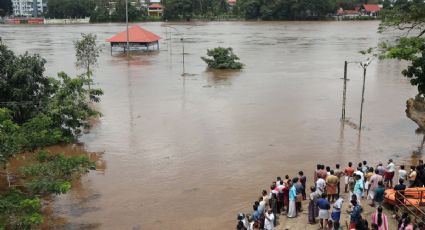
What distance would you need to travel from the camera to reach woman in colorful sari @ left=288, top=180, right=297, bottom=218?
39.5 ft

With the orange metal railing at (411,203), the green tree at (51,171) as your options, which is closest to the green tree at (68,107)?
the green tree at (51,171)

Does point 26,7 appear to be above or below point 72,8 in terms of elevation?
above

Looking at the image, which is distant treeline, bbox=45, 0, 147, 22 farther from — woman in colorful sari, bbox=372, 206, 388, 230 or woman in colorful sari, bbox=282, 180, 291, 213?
woman in colorful sari, bbox=372, 206, 388, 230

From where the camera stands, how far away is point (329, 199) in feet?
41.9

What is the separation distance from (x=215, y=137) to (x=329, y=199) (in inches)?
357

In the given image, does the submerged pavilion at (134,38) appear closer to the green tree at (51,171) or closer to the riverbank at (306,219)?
the green tree at (51,171)

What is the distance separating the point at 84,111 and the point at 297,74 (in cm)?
2167

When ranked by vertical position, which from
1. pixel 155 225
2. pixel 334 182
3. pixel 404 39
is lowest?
pixel 155 225

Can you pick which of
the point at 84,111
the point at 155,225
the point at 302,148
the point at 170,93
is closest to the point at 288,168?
the point at 302,148

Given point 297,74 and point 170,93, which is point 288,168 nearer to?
point 170,93

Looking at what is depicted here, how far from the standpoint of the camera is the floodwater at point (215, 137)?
48.3 feet

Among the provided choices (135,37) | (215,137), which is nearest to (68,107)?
(215,137)

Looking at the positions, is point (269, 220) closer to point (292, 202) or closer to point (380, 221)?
point (292, 202)

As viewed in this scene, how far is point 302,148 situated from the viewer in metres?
19.7
